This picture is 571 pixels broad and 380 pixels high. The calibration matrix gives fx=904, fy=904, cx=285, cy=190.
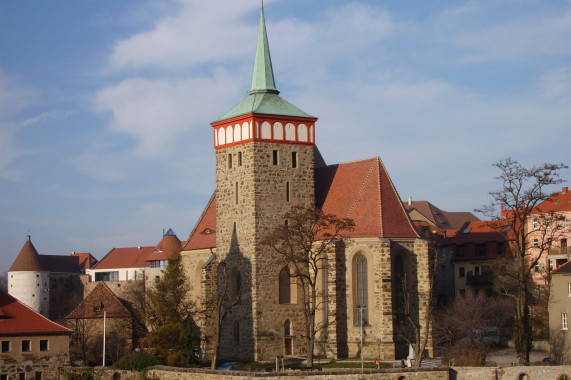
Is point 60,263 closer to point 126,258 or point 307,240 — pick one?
point 126,258

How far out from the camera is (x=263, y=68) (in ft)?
180

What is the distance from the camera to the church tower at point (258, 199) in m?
50.9

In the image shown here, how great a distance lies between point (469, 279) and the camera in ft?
222

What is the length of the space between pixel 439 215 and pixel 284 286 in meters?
53.3

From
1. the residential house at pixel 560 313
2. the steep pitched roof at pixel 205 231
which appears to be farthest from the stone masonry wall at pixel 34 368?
the residential house at pixel 560 313

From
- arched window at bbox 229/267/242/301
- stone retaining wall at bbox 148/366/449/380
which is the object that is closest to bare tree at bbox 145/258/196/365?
arched window at bbox 229/267/242/301

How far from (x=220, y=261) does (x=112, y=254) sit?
179ft

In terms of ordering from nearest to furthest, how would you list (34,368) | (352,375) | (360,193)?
(352,375), (34,368), (360,193)

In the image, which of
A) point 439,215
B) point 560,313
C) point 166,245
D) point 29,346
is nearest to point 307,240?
point 560,313

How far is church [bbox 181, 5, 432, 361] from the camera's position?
49781 mm

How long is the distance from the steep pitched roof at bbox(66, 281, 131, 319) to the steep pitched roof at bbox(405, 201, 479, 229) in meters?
44.8

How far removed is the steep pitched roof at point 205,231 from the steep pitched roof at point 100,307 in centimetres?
707

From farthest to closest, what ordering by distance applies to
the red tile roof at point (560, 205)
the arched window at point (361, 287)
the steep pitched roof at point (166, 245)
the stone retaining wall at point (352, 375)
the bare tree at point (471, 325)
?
the steep pitched roof at point (166, 245) < the red tile roof at point (560, 205) < the arched window at point (361, 287) < the bare tree at point (471, 325) < the stone retaining wall at point (352, 375)

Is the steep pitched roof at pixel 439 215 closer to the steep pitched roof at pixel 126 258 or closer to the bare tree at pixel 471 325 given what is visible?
the steep pitched roof at pixel 126 258
